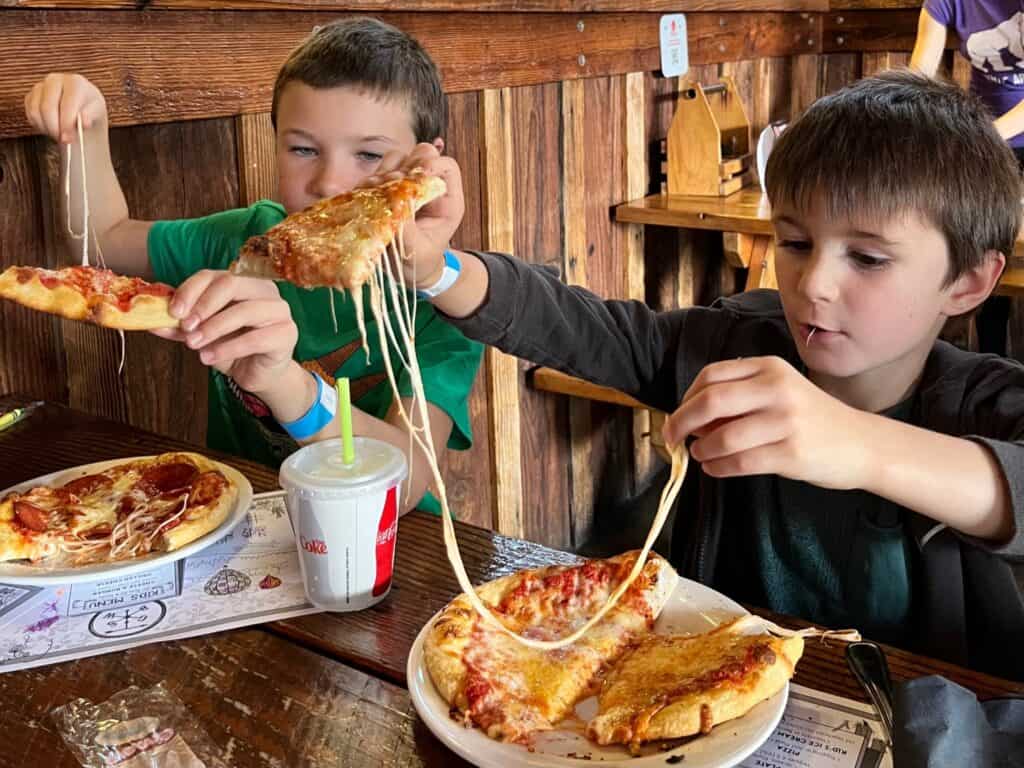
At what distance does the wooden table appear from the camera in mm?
876

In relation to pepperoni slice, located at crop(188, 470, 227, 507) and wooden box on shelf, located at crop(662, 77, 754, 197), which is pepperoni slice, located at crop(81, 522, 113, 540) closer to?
pepperoni slice, located at crop(188, 470, 227, 507)

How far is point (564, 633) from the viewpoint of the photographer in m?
1.01

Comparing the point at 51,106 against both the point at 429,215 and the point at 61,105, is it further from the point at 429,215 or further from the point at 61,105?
the point at 429,215

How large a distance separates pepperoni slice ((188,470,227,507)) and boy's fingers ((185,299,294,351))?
0.60ft

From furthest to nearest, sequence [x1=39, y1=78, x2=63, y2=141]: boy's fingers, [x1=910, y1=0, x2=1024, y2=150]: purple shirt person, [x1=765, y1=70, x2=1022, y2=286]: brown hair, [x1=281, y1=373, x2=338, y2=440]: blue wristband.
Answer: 1. [x1=910, y1=0, x2=1024, y2=150]: purple shirt person
2. [x1=39, y1=78, x2=63, y2=141]: boy's fingers
3. [x1=281, y1=373, x2=338, y2=440]: blue wristband
4. [x1=765, y1=70, x2=1022, y2=286]: brown hair

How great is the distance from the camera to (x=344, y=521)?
106 centimetres

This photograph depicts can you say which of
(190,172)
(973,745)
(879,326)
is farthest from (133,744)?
(190,172)

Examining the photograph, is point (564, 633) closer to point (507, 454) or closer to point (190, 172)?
point (190, 172)

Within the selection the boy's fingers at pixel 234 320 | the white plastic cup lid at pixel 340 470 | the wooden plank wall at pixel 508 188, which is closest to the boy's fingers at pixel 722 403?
the white plastic cup lid at pixel 340 470

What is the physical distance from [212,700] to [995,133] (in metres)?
1.27

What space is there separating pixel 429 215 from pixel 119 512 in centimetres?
56

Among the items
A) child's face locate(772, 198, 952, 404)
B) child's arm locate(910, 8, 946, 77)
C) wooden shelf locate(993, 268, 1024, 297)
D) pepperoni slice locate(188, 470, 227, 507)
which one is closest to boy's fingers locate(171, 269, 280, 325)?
pepperoni slice locate(188, 470, 227, 507)

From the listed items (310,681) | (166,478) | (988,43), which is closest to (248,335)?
(166,478)

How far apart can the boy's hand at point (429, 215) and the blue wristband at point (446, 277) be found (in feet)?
0.08
